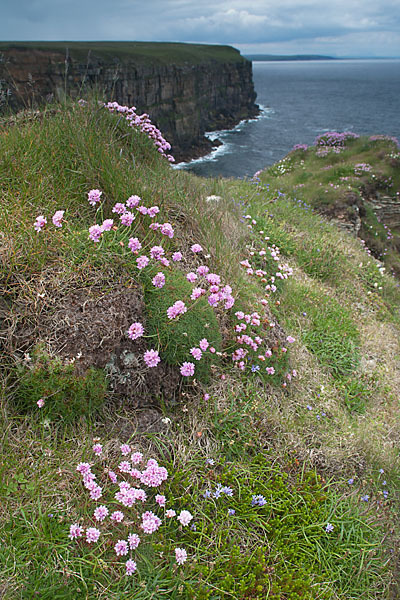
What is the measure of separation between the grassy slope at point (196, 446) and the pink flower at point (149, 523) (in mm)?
174

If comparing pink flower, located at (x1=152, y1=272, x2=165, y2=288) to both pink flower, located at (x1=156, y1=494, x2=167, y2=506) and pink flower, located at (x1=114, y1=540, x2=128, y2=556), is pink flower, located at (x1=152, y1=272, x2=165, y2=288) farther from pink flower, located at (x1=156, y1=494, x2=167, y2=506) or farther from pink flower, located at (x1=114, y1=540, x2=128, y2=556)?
pink flower, located at (x1=114, y1=540, x2=128, y2=556)

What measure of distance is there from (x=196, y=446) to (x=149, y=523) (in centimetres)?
86

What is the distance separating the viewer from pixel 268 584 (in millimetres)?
2537

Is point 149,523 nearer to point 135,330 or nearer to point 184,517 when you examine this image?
point 184,517

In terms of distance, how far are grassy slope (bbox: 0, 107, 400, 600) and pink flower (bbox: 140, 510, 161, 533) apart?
0.17 meters

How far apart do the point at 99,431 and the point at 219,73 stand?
110772 millimetres

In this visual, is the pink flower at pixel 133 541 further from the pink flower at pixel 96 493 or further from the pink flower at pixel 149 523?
the pink flower at pixel 96 493

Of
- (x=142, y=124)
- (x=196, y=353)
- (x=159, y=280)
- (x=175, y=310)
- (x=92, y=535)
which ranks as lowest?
(x=92, y=535)

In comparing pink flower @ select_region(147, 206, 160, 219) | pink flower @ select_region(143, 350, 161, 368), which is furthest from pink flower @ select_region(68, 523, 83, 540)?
pink flower @ select_region(147, 206, 160, 219)

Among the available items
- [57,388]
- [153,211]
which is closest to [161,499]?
[57,388]

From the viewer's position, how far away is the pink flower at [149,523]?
240 centimetres

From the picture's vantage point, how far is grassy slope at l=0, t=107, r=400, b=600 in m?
2.43

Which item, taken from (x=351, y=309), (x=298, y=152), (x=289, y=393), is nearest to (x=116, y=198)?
(x=289, y=393)

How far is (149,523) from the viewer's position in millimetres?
2406
